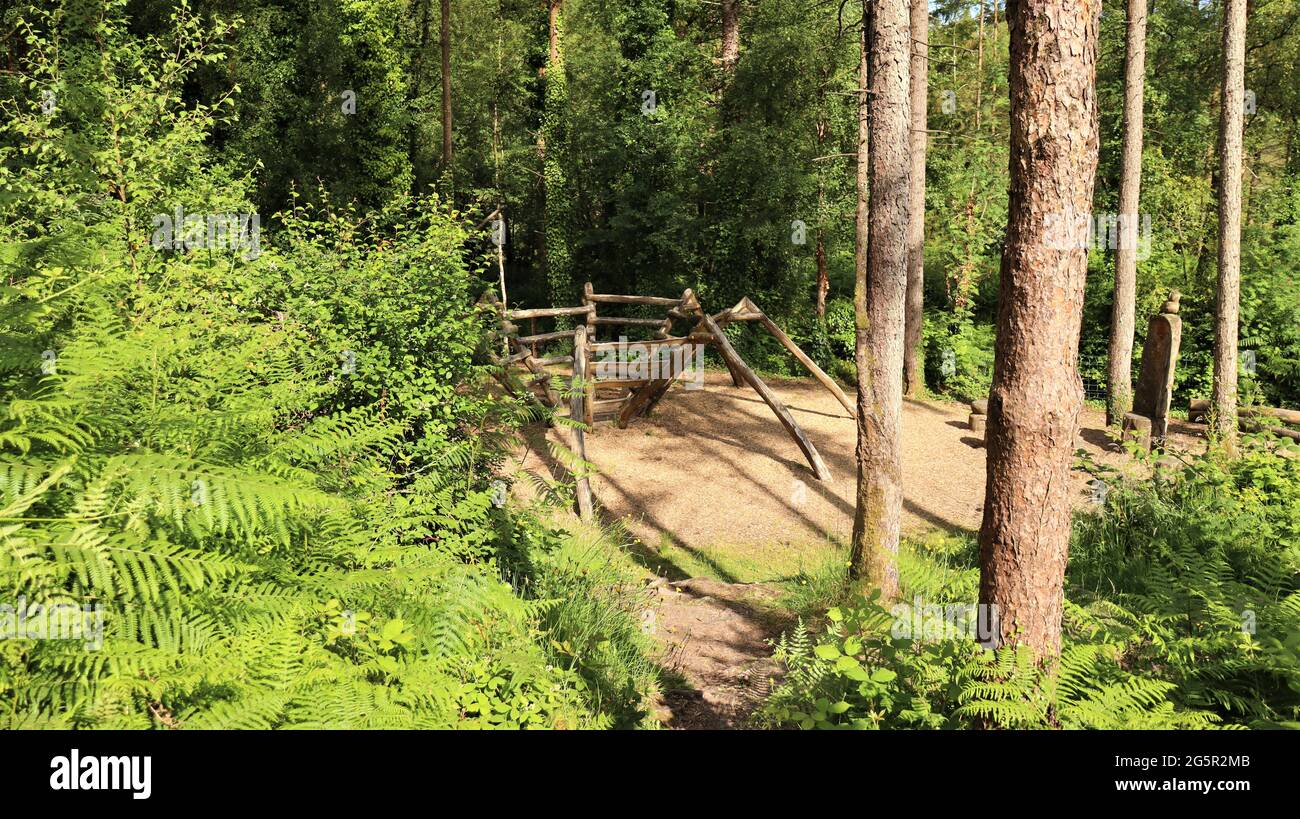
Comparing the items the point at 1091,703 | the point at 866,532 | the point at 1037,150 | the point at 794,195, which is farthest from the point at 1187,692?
the point at 794,195

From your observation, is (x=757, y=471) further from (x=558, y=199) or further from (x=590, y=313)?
(x=558, y=199)

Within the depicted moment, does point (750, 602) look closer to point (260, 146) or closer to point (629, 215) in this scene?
point (629, 215)

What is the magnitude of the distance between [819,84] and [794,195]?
2.39m

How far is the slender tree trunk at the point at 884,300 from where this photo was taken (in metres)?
7.05

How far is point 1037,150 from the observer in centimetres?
383

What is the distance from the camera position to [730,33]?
21.0m

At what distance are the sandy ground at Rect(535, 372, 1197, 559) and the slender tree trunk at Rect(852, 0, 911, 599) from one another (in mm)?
2742

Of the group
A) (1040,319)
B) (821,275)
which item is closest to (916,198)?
(821,275)

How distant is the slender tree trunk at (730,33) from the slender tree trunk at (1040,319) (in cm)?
1758

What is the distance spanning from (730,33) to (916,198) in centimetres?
749

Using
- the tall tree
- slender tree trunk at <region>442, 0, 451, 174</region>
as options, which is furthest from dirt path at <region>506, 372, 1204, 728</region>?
slender tree trunk at <region>442, 0, 451, 174</region>

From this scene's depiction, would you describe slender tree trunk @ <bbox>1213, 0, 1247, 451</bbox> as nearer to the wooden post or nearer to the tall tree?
the wooden post

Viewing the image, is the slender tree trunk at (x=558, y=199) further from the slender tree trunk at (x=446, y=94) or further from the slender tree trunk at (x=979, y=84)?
the slender tree trunk at (x=979, y=84)

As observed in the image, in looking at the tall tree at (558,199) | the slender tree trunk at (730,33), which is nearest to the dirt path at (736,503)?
the tall tree at (558,199)
